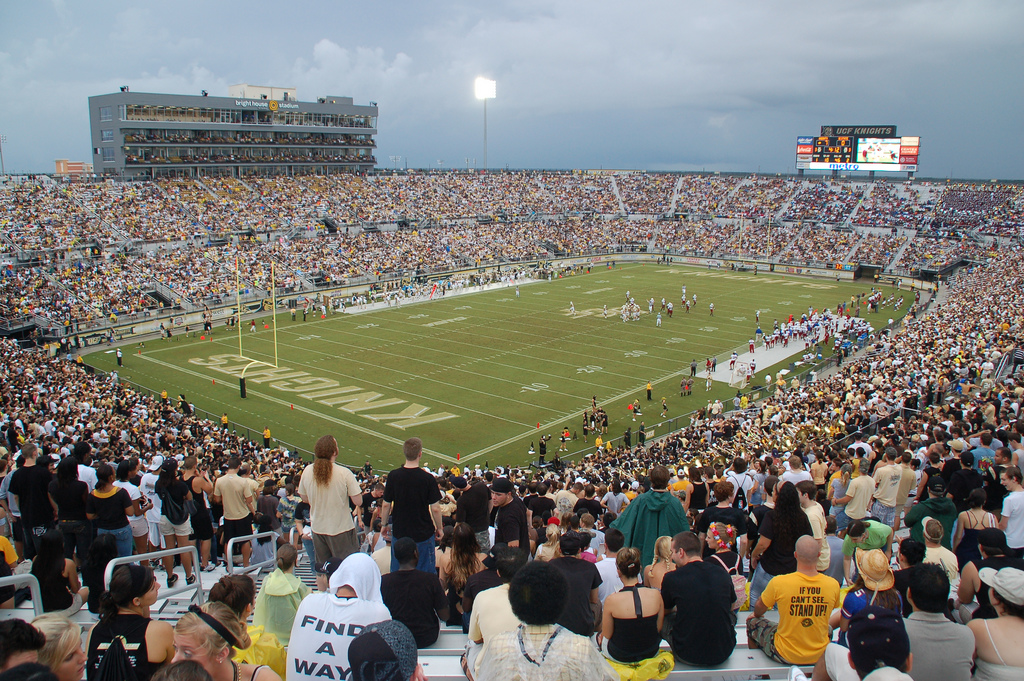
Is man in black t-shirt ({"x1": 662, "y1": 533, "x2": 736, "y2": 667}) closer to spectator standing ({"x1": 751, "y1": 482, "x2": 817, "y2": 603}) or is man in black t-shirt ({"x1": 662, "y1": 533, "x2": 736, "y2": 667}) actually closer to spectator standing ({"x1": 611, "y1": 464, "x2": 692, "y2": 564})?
spectator standing ({"x1": 751, "y1": 482, "x2": 817, "y2": 603})

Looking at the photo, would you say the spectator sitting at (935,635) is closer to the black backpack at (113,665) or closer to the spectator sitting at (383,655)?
the spectator sitting at (383,655)

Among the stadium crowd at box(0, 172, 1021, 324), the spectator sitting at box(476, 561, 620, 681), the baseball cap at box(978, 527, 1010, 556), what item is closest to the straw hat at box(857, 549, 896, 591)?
the baseball cap at box(978, 527, 1010, 556)

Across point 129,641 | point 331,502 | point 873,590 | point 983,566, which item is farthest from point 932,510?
point 129,641

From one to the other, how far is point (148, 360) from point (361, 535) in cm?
2854

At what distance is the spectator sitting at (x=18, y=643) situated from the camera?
11.8ft

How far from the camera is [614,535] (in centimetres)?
580

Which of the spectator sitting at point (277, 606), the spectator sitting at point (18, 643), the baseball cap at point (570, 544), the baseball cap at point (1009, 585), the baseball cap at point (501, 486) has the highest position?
the spectator sitting at point (18, 643)

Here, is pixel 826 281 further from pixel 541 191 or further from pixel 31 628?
pixel 31 628

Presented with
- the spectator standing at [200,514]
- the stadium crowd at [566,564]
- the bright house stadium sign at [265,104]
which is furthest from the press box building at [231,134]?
the spectator standing at [200,514]

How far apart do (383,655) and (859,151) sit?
79201 mm

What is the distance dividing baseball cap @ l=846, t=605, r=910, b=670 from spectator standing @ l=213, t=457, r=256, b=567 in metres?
6.72

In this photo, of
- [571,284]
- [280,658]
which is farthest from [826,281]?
[280,658]

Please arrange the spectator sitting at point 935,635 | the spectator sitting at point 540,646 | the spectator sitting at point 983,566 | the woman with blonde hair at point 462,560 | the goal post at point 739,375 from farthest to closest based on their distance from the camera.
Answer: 1. the goal post at point 739,375
2. the woman with blonde hair at point 462,560
3. the spectator sitting at point 983,566
4. the spectator sitting at point 935,635
5. the spectator sitting at point 540,646

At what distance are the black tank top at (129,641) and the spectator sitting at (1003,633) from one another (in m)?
4.68
